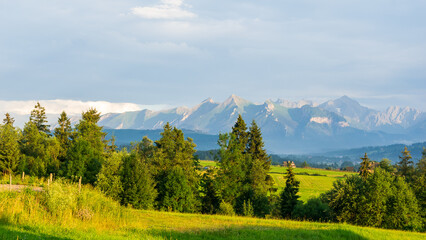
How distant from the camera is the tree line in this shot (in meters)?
47.8

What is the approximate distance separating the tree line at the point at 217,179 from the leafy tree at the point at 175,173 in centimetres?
16

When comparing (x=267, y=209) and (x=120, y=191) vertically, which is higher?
(x=120, y=191)

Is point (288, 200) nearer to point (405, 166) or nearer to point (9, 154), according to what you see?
point (405, 166)

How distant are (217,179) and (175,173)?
8904mm

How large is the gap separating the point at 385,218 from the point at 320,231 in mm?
32743

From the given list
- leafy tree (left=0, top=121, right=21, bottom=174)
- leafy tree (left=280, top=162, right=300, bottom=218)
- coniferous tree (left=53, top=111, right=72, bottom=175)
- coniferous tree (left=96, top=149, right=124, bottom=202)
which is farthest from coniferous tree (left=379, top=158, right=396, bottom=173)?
leafy tree (left=0, top=121, right=21, bottom=174)

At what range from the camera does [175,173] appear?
5441 centimetres

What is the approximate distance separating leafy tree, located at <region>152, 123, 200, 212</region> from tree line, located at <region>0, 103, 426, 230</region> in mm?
164

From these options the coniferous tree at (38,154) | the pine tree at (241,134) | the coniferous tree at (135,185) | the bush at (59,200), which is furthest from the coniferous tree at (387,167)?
the coniferous tree at (38,154)

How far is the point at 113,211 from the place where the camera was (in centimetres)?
2136

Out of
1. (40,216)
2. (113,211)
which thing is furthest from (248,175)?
(40,216)

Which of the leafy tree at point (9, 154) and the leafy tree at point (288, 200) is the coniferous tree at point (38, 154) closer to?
the leafy tree at point (9, 154)

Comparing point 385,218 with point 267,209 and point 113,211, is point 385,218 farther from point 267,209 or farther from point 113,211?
point 113,211

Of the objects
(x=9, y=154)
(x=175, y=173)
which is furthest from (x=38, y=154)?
(x=175, y=173)
